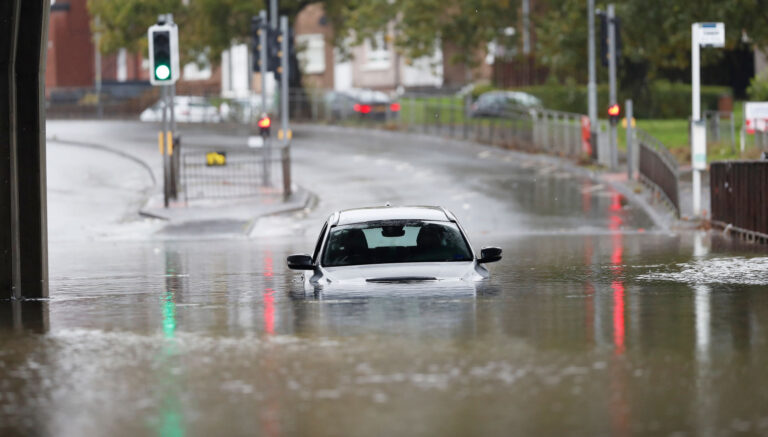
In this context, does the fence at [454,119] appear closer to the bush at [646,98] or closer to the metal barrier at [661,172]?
the bush at [646,98]

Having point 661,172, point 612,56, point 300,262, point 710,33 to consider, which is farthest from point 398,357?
point 612,56

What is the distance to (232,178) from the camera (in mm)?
43031

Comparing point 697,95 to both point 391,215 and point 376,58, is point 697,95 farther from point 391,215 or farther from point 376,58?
point 376,58

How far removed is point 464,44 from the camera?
217 ft

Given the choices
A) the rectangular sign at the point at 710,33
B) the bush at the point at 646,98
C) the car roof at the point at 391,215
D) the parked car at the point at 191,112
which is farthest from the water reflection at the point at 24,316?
the parked car at the point at 191,112

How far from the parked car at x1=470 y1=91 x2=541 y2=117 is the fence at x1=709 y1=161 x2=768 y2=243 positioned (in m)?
28.1

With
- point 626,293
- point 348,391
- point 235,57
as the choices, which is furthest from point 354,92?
point 348,391

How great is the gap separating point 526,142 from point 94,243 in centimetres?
2710

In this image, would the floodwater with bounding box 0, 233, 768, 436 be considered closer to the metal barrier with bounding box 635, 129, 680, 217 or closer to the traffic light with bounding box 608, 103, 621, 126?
the metal barrier with bounding box 635, 129, 680, 217

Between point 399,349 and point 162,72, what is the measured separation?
69.5 feet

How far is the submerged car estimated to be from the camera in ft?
48.2

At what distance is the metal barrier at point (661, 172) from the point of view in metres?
32.3

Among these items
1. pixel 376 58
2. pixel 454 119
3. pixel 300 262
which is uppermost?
pixel 376 58

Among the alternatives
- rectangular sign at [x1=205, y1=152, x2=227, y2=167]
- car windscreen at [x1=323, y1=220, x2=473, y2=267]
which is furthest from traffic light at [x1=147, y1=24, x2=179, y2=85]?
car windscreen at [x1=323, y1=220, x2=473, y2=267]
